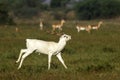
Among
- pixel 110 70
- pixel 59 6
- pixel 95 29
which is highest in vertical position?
pixel 110 70

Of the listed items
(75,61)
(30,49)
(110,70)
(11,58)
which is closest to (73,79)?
(110,70)

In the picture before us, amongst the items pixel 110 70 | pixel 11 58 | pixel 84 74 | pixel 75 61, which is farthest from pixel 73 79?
pixel 11 58

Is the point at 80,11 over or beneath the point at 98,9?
beneath

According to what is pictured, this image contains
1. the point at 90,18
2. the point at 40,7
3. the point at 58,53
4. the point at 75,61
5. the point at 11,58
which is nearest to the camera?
the point at 58,53

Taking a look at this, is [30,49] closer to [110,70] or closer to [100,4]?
[110,70]

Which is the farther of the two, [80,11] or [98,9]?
[80,11]

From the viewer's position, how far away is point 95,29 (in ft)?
137

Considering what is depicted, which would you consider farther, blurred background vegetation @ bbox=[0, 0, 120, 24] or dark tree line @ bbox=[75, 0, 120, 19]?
blurred background vegetation @ bbox=[0, 0, 120, 24]

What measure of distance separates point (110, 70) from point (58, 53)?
75.5 inches

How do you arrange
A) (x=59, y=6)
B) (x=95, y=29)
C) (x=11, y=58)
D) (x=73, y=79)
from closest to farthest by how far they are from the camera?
(x=73, y=79) → (x=11, y=58) → (x=95, y=29) → (x=59, y=6)

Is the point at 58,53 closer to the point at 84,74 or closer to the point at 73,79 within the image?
the point at 84,74

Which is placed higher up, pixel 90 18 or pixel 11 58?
pixel 11 58

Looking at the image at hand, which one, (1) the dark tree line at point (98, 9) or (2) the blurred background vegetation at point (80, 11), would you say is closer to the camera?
(1) the dark tree line at point (98, 9)

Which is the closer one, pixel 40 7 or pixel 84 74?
pixel 84 74
